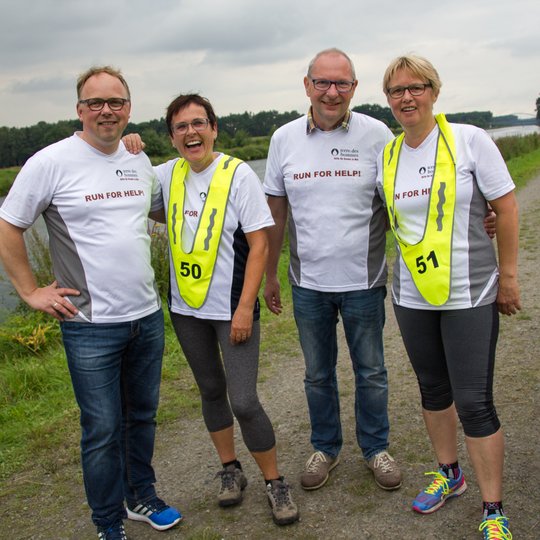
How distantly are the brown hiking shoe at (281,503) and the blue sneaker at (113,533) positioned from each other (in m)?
0.76

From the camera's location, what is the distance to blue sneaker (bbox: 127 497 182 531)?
333 centimetres

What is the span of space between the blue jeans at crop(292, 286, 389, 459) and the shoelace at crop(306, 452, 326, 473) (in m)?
0.06

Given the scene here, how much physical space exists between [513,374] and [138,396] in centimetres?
294

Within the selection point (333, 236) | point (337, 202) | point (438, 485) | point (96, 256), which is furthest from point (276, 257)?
point (438, 485)

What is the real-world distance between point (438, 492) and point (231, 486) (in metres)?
1.09

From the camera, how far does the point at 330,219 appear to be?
336cm

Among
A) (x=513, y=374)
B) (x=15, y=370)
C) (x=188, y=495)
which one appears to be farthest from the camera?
(x=15, y=370)

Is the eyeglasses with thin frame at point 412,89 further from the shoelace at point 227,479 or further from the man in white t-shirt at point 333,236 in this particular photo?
the shoelace at point 227,479

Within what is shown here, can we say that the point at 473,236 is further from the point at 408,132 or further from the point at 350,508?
the point at 350,508

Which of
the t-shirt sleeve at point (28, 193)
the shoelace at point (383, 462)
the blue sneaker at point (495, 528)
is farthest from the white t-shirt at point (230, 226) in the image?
the blue sneaker at point (495, 528)

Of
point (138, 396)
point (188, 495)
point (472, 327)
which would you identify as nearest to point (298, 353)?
point (188, 495)

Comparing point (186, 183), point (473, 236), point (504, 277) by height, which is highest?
point (186, 183)

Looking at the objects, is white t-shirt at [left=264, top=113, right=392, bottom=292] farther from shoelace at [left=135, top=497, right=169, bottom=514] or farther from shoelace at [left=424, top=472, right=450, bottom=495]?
shoelace at [left=135, top=497, right=169, bottom=514]

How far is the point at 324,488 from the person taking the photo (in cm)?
356
